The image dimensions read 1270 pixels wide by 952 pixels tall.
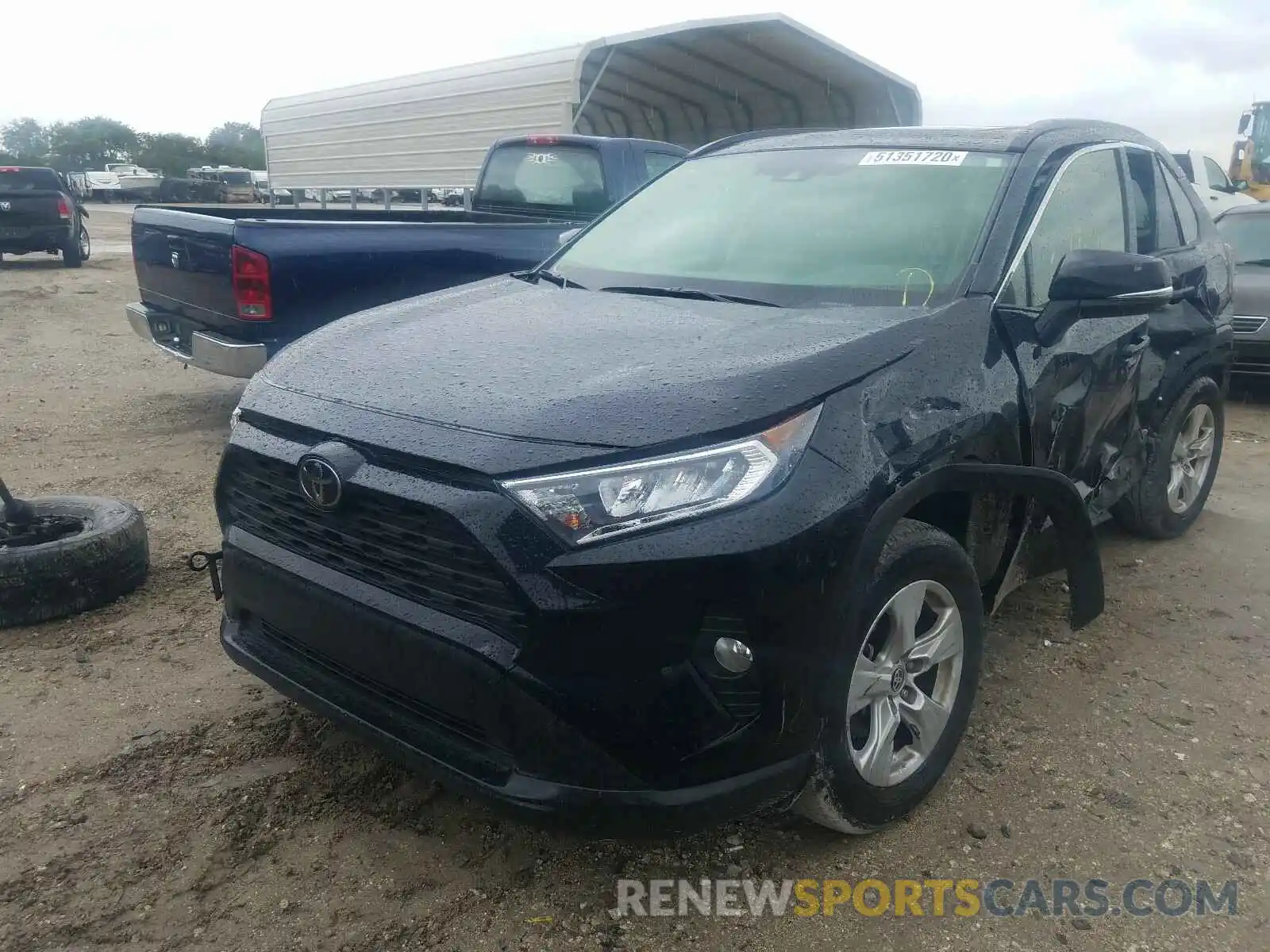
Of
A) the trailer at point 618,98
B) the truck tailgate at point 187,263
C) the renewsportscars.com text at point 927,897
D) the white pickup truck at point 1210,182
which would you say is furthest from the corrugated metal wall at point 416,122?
the renewsportscars.com text at point 927,897

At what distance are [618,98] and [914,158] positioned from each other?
1029 centimetres

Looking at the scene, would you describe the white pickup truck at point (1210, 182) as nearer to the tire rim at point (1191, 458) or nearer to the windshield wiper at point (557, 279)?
the tire rim at point (1191, 458)

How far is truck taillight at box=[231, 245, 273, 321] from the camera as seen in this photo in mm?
5414

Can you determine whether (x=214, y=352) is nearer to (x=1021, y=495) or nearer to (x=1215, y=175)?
(x=1021, y=495)

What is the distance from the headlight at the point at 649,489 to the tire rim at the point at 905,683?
50 centimetres

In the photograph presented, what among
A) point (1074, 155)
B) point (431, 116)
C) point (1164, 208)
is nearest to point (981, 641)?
point (1074, 155)

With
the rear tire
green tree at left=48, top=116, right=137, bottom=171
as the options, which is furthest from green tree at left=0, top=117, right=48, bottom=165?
the rear tire

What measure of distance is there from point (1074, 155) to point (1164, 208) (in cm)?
107

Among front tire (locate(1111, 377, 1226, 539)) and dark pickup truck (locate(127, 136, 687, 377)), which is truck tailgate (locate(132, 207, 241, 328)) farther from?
front tire (locate(1111, 377, 1226, 539))

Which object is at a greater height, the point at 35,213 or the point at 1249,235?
the point at 1249,235

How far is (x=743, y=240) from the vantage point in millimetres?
3422

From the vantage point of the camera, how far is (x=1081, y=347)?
3258mm

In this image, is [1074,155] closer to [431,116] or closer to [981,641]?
[981,641]

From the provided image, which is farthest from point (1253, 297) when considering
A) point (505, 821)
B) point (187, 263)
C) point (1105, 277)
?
point (505, 821)
